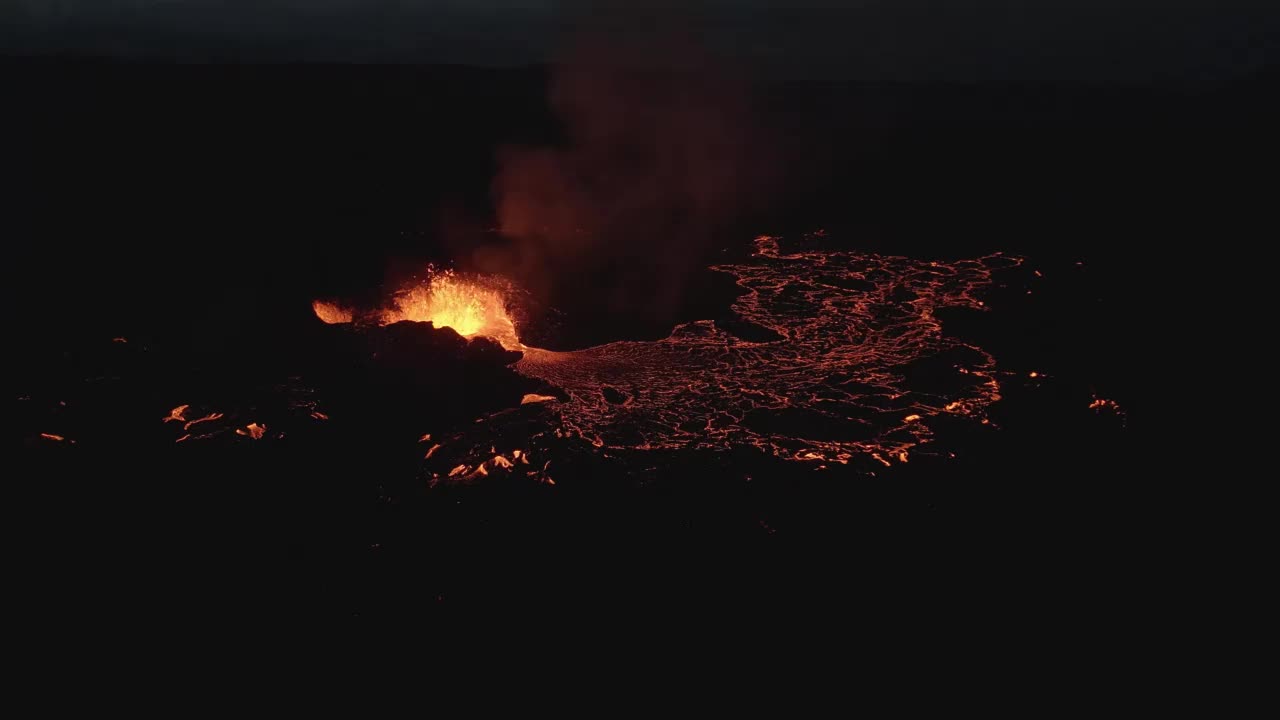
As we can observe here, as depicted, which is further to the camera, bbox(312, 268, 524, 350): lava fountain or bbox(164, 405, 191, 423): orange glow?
bbox(312, 268, 524, 350): lava fountain

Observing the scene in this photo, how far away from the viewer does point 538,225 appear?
46.3ft

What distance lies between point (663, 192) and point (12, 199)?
12641mm

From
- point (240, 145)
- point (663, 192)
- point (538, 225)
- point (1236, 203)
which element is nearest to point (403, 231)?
point (538, 225)

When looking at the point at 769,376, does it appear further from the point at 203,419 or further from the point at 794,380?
the point at 203,419

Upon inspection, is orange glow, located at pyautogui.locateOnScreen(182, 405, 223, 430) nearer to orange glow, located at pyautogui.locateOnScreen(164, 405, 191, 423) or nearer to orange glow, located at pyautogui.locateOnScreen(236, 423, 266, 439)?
orange glow, located at pyautogui.locateOnScreen(164, 405, 191, 423)

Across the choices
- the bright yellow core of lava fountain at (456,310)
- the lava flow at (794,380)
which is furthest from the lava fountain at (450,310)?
the lava flow at (794,380)

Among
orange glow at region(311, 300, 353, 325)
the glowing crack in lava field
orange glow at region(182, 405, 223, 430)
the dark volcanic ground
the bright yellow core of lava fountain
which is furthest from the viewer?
orange glow at region(311, 300, 353, 325)

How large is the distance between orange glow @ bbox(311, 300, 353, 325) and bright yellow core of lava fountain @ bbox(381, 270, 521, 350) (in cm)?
46

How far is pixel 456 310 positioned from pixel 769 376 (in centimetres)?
326

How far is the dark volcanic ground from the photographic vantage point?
15.3ft

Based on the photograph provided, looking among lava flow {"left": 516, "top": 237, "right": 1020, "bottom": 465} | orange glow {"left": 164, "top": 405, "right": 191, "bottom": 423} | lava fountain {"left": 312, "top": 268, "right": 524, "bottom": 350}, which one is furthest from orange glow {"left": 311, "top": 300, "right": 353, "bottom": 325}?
lava flow {"left": 516, "top": 237, "right": 1020, "bottom": 465}

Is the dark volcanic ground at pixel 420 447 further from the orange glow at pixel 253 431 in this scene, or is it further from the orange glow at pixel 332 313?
the orange glow at pixel 332 313

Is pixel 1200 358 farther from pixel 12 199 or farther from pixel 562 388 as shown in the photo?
pixel 12 199

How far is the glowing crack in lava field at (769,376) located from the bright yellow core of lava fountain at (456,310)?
0.01 meters
